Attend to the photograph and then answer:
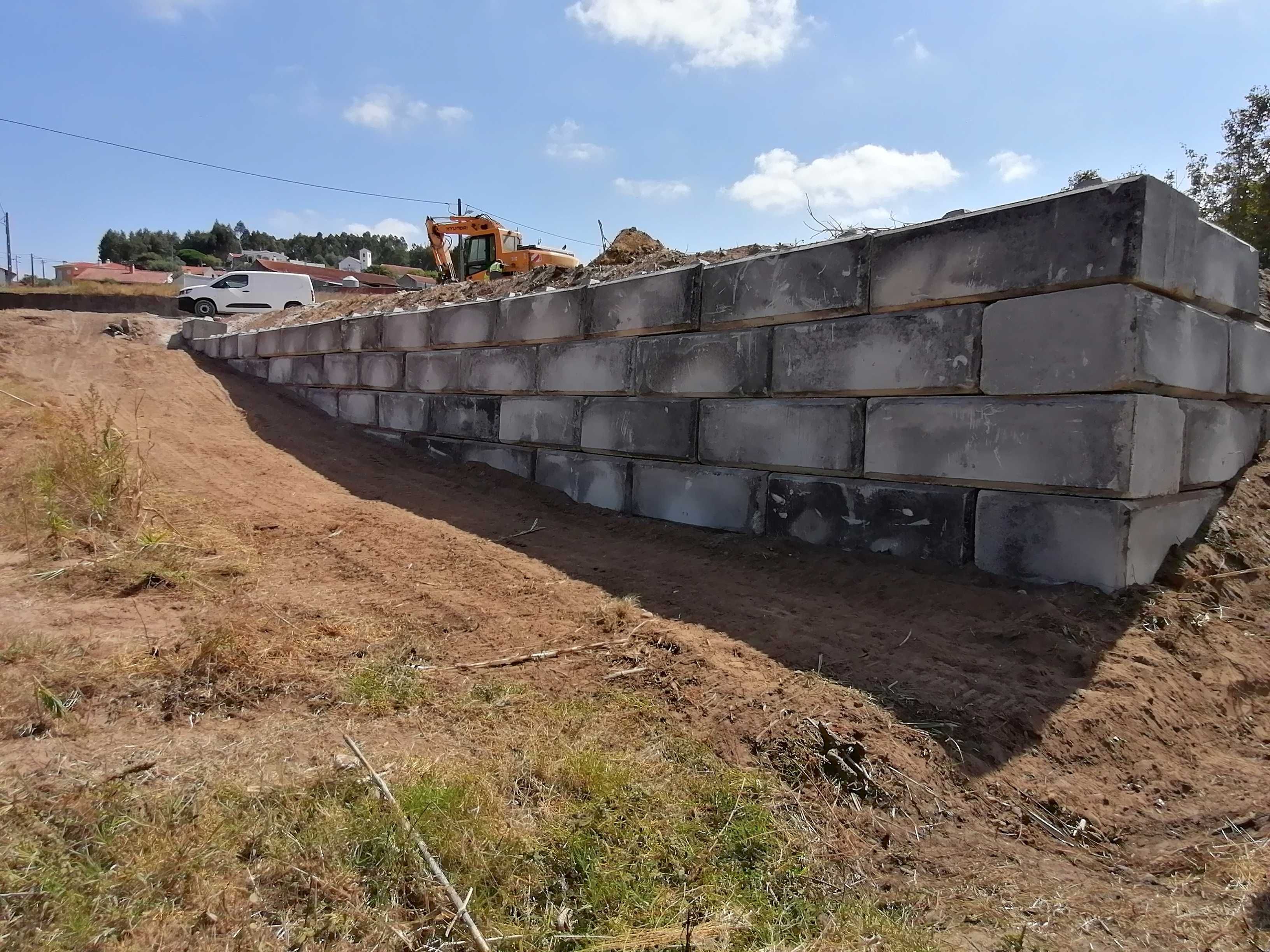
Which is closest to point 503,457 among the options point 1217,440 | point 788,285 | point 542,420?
point 542,420

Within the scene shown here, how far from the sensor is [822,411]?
4887 mm

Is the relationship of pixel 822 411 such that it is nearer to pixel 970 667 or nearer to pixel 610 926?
pixel 970 667

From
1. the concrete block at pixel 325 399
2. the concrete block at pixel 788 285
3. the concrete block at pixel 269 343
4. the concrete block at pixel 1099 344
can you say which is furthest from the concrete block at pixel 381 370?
the concrete block at pixel 1099 344

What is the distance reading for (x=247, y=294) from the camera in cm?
2181

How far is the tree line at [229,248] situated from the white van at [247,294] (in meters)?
39.2

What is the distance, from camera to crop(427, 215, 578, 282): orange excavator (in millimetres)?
19922

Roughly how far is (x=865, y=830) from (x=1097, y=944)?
669 millimetres

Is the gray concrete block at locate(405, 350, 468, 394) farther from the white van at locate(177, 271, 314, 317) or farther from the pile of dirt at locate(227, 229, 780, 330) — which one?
the white van at locate(177, 271, 314, 317)

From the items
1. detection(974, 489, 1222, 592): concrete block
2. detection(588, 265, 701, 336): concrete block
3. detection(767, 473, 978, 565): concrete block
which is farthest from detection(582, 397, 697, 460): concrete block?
detection(974, 489, 1222, 592): concrete block

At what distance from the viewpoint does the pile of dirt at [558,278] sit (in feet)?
21.9

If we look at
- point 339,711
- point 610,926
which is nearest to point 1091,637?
point 610,926

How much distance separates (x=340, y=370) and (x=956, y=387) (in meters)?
8.25

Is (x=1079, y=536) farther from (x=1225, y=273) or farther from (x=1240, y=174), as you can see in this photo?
(x=1240, y=174)

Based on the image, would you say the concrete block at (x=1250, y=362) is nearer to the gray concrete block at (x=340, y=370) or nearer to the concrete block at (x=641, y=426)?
the concrete block at (x=641, y=426)
